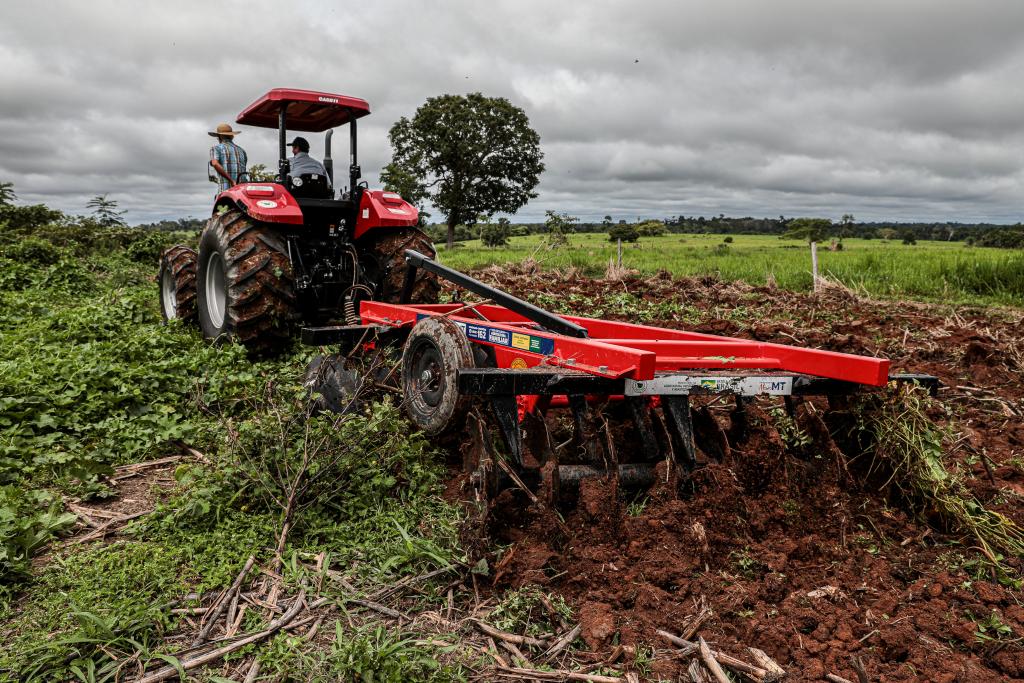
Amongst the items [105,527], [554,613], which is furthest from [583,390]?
[105,527]

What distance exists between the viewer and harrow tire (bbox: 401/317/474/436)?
370 centimetres

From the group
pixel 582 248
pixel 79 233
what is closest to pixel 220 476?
pixel 79 233

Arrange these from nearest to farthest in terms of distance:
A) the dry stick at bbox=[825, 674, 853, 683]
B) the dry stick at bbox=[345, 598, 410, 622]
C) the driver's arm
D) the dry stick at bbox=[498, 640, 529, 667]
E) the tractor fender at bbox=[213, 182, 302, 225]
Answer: the dry stick at bbox=[825, 674, 853, 683] < the dry stick at bbox=[498, 640, 529, 667] < the dry stick at bbox=[345, 598, 410, 622] < the tractor fender at bbox=[213, 182, 302, 225] < the driver's arm

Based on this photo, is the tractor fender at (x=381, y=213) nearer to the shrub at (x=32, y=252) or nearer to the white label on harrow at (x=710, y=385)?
the white label on harrow at (x=710, y=385)

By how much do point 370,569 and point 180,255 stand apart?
5252mm

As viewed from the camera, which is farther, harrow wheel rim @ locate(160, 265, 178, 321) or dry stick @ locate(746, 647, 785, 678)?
harrow wheel rim @ locate(160, 265, 178, 321)

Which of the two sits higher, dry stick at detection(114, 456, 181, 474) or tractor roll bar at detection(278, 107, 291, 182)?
tractor roll bar at detection(278, 107, 291, 182)

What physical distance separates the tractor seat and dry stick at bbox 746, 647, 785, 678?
17.7ft

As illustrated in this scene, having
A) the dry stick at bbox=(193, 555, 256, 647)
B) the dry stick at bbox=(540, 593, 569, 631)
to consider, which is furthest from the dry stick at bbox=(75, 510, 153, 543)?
the dry stick at bbox=(540, 593, 569, 631)

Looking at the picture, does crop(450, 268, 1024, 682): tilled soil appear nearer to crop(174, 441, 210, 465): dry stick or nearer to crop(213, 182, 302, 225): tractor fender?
crop(174, 441, 210, 465): dry stick

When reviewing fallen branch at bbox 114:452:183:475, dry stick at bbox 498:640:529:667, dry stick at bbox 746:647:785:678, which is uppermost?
fallen branch at bbox 114:452:183:475

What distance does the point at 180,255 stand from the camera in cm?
725

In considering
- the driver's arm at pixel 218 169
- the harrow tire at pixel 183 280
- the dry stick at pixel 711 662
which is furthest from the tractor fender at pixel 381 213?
the dry stick at pixel 711 662

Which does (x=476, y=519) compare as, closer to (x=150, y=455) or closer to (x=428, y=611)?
(x=428, y=611)
